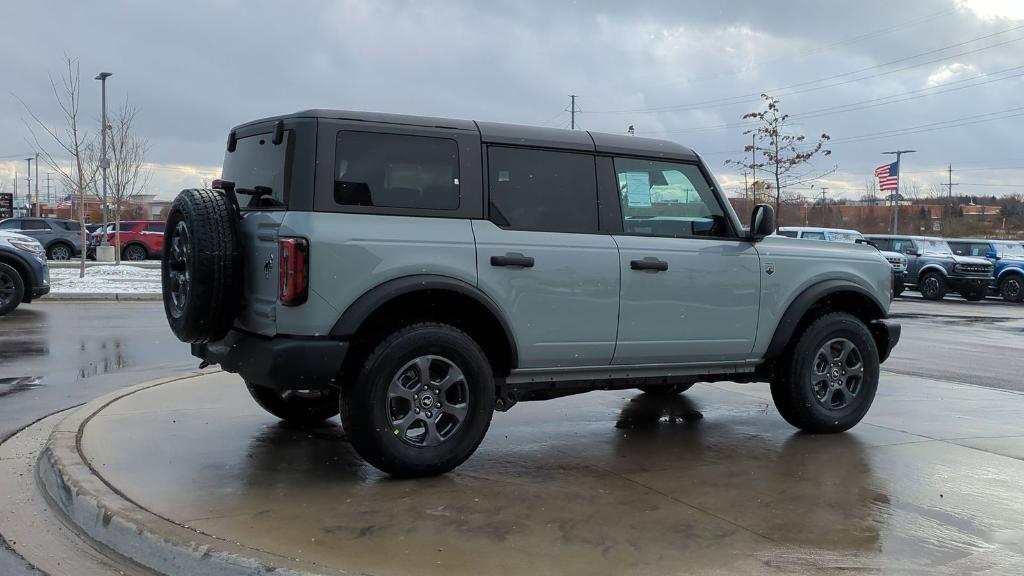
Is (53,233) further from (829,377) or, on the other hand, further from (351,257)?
(829,377)

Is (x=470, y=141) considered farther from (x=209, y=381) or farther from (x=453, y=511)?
(x=209, y=381)

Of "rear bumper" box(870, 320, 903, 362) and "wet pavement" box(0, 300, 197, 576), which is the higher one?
"rear bumper" box(870, 320, 903, 362)

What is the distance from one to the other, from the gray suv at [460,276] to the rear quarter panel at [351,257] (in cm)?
1

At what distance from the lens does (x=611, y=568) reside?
3.82 meters

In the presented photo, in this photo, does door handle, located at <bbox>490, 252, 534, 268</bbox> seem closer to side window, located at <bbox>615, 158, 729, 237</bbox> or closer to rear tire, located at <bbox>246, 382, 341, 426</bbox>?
side window, located at <bbox>615, 158, 729, 237</bbox>

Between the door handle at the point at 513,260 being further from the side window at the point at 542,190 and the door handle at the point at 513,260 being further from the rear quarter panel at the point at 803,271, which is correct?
the rear quarter panel at the point at 803,271

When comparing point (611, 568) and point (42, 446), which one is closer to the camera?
point (611, 568)

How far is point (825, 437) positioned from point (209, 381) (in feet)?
17.1

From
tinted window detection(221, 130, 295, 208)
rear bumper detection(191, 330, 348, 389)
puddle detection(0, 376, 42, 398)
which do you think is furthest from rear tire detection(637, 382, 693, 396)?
puddle detection(0, 376, 42, 398)

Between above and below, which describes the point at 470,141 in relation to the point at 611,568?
above

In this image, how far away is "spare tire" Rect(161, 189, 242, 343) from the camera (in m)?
4.89

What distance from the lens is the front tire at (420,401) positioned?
190 inches

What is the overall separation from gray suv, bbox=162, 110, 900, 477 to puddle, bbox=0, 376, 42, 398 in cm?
300

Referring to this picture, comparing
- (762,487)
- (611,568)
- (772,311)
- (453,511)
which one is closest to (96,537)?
(453,511)
